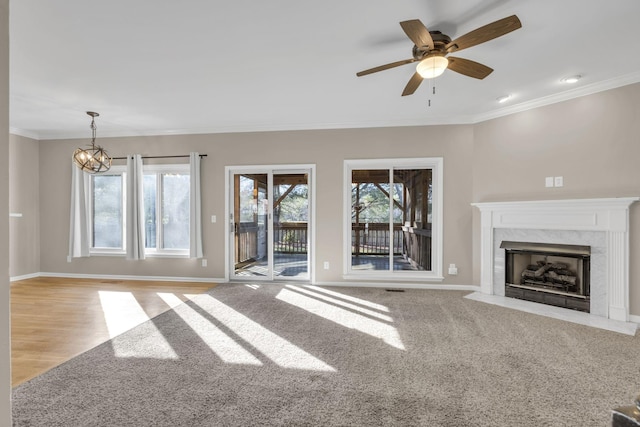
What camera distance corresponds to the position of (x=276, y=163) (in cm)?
516

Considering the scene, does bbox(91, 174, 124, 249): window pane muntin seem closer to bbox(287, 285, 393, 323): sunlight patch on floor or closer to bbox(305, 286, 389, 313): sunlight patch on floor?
bbox(287, 285, 393, 323): sunlight patch on floor

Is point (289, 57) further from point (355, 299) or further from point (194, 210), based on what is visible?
point (194, 210)

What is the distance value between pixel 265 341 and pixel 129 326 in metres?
1.56

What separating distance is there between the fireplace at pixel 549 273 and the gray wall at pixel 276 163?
2.05ft

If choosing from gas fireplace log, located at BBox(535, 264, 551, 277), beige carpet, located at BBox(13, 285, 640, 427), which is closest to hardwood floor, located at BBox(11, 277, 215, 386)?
beige carpet, located at BBox(13, 285, 640, 427)

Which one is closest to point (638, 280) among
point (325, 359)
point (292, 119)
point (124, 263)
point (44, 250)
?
point (325, 359)

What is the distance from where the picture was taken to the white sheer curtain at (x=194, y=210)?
17.1ft

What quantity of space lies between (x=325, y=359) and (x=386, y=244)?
2873 mm

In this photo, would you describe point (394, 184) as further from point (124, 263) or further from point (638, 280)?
point (124, 263)

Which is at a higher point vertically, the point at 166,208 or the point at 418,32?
the point at 418,32

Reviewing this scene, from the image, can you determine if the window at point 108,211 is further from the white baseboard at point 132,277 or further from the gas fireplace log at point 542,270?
the gas fireplace log at point 542,270

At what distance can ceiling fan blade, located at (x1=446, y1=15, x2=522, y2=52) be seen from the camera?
1925 millimetres

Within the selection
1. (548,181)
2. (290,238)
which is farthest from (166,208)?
(548,181)

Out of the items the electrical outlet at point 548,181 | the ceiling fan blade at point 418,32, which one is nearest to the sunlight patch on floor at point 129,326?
the ceiling fan blade at point 418,32
